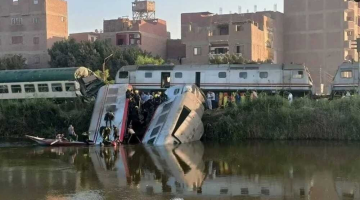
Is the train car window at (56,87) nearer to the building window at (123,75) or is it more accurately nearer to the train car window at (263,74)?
the building window at (123,75)

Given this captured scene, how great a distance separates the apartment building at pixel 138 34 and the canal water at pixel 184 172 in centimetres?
4588

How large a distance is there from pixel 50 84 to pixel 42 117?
3.50 metres

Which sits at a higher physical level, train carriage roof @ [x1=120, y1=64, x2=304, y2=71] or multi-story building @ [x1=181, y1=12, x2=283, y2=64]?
multi-story building @ [x1=181, y1=12, x2=283, y2=64]

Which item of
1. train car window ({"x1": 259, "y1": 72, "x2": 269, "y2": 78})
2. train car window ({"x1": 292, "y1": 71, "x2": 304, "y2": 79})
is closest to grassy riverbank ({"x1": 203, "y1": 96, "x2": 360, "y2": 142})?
train car window ({"x1": 292, "y1": 71, "x2": 304, "y2": 79})

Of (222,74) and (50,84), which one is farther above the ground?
(222,74)

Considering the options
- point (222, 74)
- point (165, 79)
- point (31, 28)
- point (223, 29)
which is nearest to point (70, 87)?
point (165, 79)

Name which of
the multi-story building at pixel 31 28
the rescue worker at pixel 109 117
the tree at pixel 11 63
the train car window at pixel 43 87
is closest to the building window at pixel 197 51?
the multi-story building at pixel 31 28

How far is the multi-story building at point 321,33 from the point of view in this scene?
63.6 meters

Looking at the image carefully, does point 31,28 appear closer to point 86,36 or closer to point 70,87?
point 86,36

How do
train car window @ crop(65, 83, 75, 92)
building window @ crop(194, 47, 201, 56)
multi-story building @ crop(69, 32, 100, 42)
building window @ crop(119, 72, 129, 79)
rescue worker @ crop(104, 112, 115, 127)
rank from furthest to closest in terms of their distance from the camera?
multi-story building @ crop(69, 32, 100, 42) → building window @ crop(194, 47, 201, 56) → building window @ crop(119, 72, 129, 79) → train car window @ crop(65, 83, 75, 92) → rescue worker @ crop(104, 112, 115, 127)

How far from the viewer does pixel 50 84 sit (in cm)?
3303

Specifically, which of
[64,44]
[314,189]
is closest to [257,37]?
[64,44]

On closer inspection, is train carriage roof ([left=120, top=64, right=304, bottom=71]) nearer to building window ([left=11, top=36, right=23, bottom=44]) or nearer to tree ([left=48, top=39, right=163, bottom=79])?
tree ([left=48, top=39, right=163, bottom=79])

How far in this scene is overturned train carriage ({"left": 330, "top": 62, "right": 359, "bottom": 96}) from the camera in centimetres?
3344
